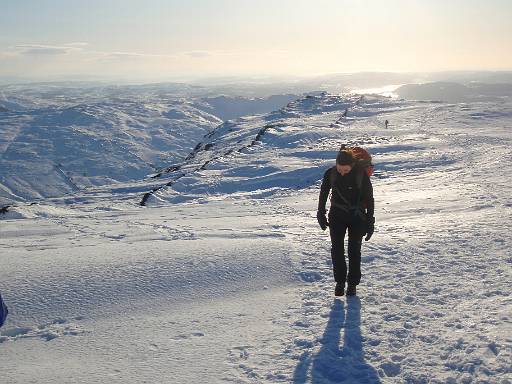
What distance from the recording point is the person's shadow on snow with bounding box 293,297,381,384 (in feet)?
14.9

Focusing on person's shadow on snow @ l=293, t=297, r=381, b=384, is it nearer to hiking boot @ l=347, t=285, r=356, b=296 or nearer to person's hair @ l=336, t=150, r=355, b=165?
hiking boot @ l=347, t=285, r=356, b=296

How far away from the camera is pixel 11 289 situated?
689cm

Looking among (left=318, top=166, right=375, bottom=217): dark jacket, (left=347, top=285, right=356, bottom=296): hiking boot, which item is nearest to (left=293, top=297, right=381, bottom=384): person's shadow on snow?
(left=347, top=285, right=356, bottom=296): hiking boot

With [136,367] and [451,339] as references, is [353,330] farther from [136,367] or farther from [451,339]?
[136,367]

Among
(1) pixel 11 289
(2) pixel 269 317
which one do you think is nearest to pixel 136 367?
(2) pixel 269 317

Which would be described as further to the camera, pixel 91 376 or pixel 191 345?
pixel 191 345

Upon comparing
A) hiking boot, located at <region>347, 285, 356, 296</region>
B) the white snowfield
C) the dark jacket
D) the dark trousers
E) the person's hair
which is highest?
the person's hair

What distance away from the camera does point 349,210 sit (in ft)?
20.3

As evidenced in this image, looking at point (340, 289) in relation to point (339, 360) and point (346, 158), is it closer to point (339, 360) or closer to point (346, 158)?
point (339, 360)

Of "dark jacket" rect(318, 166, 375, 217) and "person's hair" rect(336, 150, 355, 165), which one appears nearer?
"person's hair" rect(336, 150, 355, 165)

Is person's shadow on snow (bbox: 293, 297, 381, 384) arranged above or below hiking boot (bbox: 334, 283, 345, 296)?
below

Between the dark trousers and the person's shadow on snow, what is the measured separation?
75 centimetres

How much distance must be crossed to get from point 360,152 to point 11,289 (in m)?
5.48

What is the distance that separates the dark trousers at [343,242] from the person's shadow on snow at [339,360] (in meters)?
0.75
